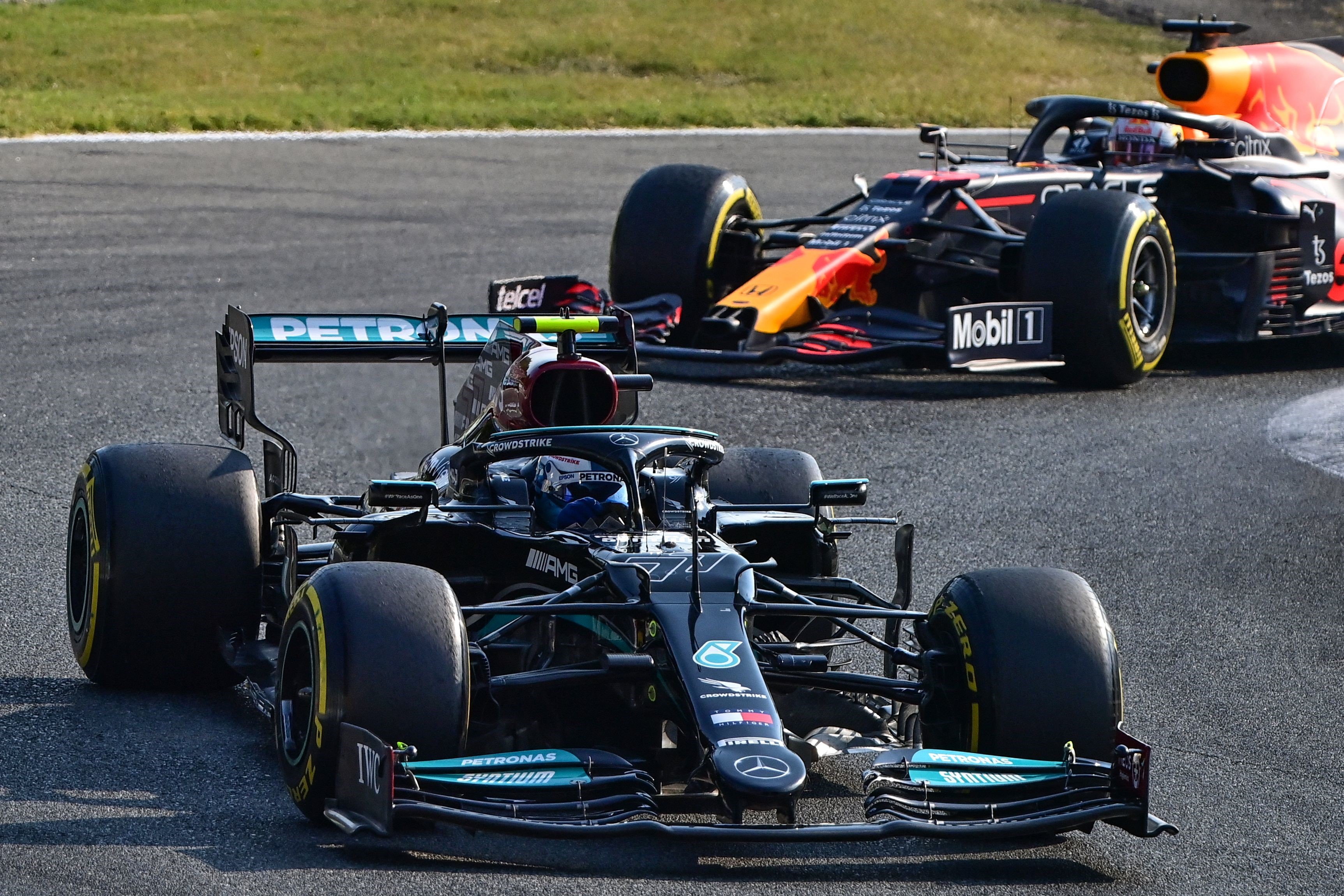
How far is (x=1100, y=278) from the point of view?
1202 cm

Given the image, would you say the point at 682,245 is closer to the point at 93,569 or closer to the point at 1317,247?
the point at 1317,247

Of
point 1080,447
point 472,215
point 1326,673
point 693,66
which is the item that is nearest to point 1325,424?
point 1080,447

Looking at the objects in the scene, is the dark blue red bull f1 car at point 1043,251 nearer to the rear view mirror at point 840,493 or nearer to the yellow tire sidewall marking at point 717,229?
the yellow tire sidewall marking at point 717,229

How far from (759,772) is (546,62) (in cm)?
3035

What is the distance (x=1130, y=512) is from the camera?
32.0 ft

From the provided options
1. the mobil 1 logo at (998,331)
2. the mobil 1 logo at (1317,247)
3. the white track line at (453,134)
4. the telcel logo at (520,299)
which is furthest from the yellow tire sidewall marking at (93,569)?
the white track line at (453,134)

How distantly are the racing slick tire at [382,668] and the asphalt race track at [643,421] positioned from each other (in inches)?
10.0

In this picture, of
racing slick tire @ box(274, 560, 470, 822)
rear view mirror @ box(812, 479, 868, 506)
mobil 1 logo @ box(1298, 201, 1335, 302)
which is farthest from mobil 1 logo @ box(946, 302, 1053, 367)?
racing slick tire @ box(274, 560, 470, 822)

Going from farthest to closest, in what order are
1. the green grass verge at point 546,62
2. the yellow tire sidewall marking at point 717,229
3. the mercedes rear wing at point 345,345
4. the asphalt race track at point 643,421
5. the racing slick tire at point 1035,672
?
the green grass verge at point 546,62 < the yellow tire sidewall marking at point 717,229 < the mercedes rear wing at point 345,345 < the racing slick tire at point 1035,672 < the asphalt race track at point 643,421

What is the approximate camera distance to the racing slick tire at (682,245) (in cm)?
1330

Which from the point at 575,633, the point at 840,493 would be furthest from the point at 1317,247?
the point at 575,633

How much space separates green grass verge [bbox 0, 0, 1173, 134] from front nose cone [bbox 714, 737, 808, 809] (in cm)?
1934

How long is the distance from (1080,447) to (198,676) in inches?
232

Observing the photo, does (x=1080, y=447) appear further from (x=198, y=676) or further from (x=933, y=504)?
(x=198, y=676)
